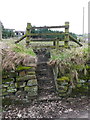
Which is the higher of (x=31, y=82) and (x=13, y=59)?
(x=13, y=59)

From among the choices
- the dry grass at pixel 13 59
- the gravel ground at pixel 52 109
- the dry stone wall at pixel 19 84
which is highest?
the dry grass at pixel 13 59

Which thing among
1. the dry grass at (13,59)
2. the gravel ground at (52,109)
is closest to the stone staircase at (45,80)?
the gravel ground at (52,109)

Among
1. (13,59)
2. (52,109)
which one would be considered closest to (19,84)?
(13,59)

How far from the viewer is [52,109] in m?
3.84

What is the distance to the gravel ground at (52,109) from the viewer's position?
3.62m

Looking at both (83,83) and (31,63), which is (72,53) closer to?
(83,83)

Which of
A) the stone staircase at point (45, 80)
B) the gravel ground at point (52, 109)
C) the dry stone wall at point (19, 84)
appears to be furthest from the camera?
the stone staircase at point (45, 80)

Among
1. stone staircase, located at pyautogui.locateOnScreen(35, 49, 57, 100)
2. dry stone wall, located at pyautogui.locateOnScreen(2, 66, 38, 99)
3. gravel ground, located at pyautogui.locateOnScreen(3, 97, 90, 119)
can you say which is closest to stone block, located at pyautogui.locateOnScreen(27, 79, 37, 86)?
dry stone wall, located at pyautogui.locateOnScreen(2, 66, 38, 99)

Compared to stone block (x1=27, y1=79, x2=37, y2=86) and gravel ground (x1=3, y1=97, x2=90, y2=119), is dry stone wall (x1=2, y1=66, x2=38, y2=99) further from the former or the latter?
gravel ground (x1=3, y1=97, x2=90, y2=119)

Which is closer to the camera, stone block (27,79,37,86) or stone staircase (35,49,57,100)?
stone block (27,79,37,86)

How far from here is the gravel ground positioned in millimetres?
3618

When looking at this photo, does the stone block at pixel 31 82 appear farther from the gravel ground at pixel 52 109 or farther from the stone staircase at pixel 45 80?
the gravel ground at pixel 52 109

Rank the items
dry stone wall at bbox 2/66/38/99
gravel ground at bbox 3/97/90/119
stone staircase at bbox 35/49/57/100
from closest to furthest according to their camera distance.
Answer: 1. gravel ground at bbox 3/97/90/119
2. dry stone wall at bbox 2/66/38/99
3. stone staircase at bbox 35/49/57/100

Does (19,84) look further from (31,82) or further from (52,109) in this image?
(52,109)
